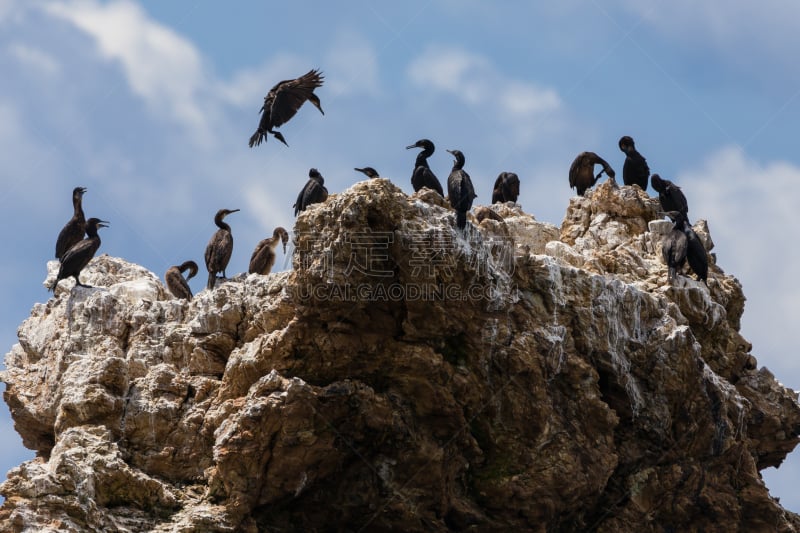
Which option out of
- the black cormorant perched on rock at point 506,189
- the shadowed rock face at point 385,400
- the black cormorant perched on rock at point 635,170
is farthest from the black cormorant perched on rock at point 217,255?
the black cormorant perched on rock at point 635,170

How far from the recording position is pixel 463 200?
2044 cm

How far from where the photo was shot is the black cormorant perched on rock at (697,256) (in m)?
22.9

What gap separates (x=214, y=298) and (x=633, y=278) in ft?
22.6

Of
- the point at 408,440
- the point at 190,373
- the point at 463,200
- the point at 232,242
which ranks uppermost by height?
the point at 232,242

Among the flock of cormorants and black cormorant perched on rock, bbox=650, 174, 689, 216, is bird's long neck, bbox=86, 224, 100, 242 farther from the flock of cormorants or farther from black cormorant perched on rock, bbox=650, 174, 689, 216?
black cormorant perched on rock, bbox=650, 174, 689, 216

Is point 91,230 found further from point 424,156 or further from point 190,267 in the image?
point 424,156

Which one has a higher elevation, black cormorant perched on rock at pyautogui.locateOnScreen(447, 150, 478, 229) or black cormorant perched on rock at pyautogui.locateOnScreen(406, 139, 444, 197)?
black cormorant perched on rock at pyautogui.locateOnScreen(406, 139, 444, 197)

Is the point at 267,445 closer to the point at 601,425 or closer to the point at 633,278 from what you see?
the point at 601,425

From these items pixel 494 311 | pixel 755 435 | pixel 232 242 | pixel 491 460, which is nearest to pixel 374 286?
pixel 494 311

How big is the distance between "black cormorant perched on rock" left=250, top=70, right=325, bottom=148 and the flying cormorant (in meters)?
0.84

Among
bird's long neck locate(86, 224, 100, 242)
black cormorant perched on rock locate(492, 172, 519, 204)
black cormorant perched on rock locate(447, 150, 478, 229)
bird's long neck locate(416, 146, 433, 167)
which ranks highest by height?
black cormorant perched on rock locate(492, 172, 519, 204)

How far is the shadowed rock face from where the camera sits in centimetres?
1852

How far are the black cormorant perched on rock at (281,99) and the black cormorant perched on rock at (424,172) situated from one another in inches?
82.1

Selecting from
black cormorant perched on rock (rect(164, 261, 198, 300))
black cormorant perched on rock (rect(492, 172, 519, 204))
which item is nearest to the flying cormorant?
black cormorant perched on rock (rect(164, 261, 198, 300))
